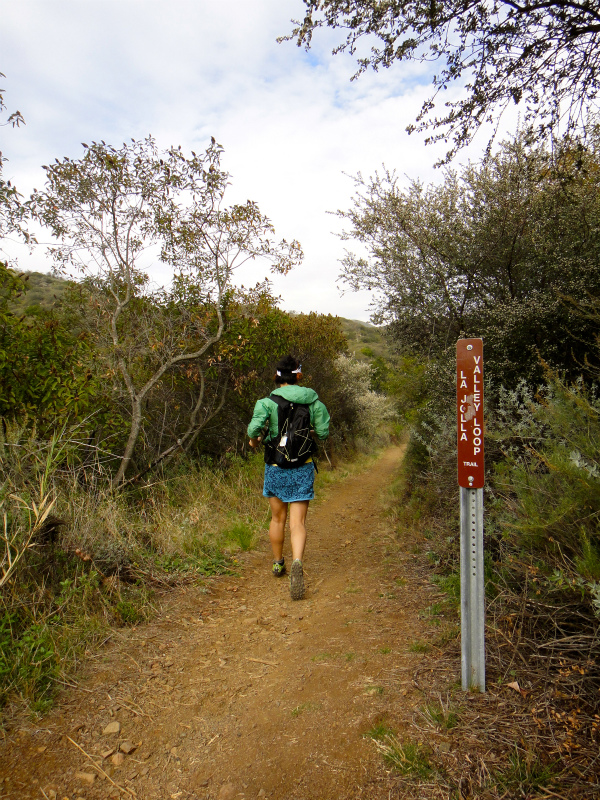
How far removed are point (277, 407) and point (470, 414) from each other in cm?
262

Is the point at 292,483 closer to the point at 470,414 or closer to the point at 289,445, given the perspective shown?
the point at 289,445

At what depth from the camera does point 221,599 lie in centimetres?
474

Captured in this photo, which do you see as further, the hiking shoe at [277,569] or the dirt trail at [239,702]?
the hiking shoe at [277,569]

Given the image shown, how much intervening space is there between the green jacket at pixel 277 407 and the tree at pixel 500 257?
2001mm

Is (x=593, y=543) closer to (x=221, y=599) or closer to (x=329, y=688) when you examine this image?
(x=329, y=688)

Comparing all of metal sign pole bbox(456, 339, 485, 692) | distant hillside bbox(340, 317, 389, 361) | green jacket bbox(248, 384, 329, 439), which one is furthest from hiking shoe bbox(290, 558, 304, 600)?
distant hillside bbox(340, 317, 389, 361)

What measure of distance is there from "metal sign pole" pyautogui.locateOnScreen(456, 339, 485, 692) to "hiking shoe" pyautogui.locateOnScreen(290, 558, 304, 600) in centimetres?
221

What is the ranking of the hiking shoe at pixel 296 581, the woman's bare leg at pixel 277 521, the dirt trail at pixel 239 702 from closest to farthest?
1. the dirt trail at pixel 239 702
2. the hiking shoe at pixel 296 581
3. the woman's bare leg at pixel 277 521

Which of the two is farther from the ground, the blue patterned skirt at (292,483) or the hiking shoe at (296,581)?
the blue patterned skirt at (292,483)

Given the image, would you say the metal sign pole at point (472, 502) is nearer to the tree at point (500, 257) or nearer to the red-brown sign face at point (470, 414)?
the red-brown sign face at point (470, 414)

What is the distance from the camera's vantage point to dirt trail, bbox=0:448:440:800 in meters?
2.42

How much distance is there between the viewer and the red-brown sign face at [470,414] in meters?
2.55

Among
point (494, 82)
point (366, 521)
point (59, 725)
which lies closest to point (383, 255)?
point (494, 82)

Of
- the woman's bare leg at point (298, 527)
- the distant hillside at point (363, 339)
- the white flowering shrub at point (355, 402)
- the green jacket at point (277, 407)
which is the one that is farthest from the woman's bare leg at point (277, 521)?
the distant hillside at point (363, 339)
